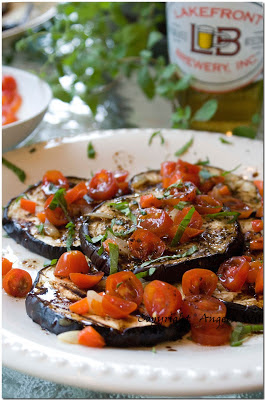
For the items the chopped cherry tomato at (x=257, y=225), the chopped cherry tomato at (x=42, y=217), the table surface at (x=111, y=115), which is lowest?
the table surface at (x=111, y=115)

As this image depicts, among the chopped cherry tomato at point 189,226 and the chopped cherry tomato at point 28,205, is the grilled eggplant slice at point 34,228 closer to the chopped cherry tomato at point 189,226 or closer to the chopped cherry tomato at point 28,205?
the chopped cherry tomato at point 28,205

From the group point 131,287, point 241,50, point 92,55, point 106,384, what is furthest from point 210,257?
point 92,55

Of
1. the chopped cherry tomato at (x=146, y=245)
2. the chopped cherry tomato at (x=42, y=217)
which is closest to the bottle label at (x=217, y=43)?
the chopped cherry tomato at (x=42, y=217)

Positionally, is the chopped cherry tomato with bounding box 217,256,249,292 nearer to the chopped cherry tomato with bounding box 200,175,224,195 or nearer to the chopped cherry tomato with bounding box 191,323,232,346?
the chopped cherry tomato with bounding box 191,323,232,346

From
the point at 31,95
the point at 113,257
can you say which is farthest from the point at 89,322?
the point at 31,95

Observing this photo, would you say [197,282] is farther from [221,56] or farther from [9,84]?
[9,84]

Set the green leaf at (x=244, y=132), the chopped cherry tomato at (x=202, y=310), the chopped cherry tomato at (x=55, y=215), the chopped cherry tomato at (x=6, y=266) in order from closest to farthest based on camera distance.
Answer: the chopped cherry tomato at (x=202, y=310) → the chopped cherry tomato at (x=6, y=266) → the chopped cherry tomato at (x=55, y=215) → the green leaf at (x=244, y=132)

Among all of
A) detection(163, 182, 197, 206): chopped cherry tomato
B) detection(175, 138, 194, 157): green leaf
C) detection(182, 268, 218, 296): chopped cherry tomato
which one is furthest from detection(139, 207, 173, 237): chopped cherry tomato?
detection(175, 138, 194, 157): green leaf
